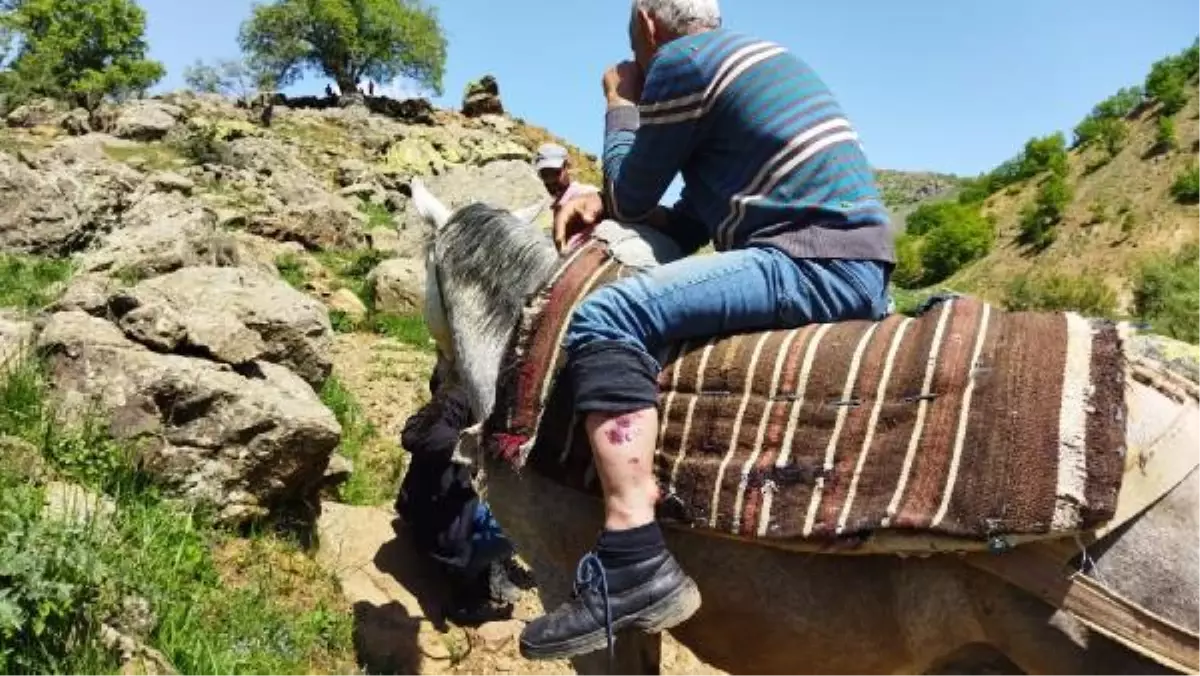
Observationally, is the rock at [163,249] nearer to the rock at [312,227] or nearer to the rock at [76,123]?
the rock at [312,227]

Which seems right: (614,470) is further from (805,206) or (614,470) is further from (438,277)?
(438,277)

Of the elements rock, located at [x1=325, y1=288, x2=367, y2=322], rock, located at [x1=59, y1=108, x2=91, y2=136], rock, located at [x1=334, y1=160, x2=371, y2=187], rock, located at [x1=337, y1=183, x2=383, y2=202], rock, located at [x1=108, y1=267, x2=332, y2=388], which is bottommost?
rock, located at [x1=325, y1=288, x2=367, y2=322]

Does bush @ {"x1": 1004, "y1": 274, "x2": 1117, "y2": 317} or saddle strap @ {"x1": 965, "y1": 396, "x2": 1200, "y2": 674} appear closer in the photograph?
saddle strap @ {"x1": 965, "y1": 396, "x2": 1200, "y2": 674}

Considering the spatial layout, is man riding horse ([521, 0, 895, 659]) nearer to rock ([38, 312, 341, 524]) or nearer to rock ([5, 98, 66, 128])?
rock ([38, 312, 341, 524])

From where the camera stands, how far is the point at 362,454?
275 inches

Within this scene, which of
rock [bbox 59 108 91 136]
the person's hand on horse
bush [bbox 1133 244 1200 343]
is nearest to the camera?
the person's hand on horse

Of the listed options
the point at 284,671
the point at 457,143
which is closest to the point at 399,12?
the point at 457,143

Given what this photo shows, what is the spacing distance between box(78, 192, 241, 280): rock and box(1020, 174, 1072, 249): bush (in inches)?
2778

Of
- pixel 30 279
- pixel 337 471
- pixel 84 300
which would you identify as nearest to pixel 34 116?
pixel 30 279

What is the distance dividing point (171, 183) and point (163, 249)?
7.68 m

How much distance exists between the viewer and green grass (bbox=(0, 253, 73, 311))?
21.6 feet

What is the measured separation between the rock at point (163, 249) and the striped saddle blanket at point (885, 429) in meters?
5.54

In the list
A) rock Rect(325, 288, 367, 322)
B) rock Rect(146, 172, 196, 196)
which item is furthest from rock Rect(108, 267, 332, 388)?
rock Rect(146, 172, 196, 196)

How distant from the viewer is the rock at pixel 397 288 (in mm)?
11047
